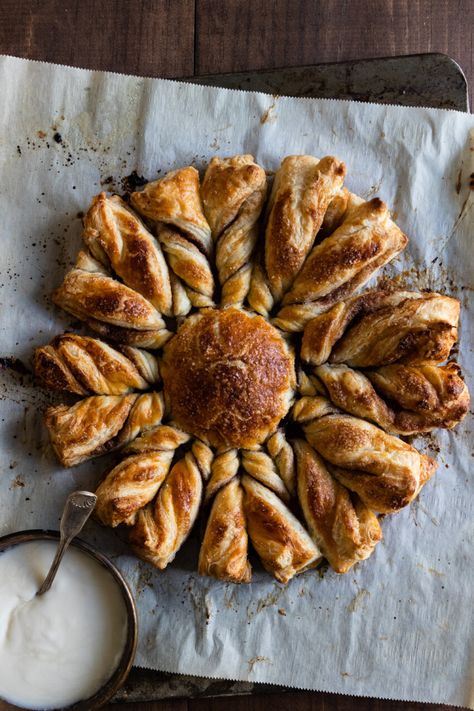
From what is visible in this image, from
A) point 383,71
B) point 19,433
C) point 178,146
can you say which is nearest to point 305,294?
point 178,146

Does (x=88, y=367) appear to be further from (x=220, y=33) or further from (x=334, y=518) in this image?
(x=220, y=33)

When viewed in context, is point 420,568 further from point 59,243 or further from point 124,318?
point 59,243

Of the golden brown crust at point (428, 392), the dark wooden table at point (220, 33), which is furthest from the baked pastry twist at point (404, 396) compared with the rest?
the dark wooden table at point (220, 33)

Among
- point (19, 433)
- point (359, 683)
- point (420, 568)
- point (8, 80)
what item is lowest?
point (359, 683)

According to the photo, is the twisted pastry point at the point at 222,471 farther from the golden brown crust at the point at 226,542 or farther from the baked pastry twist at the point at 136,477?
the baked pastry twist at the point at 136,477

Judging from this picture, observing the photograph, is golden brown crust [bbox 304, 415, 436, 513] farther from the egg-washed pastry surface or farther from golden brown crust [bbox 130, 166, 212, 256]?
golden brown crust [bbox 130, 166, 212, 256]

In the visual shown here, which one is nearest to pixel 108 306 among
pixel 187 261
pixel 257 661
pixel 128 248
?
pixel 128 248
